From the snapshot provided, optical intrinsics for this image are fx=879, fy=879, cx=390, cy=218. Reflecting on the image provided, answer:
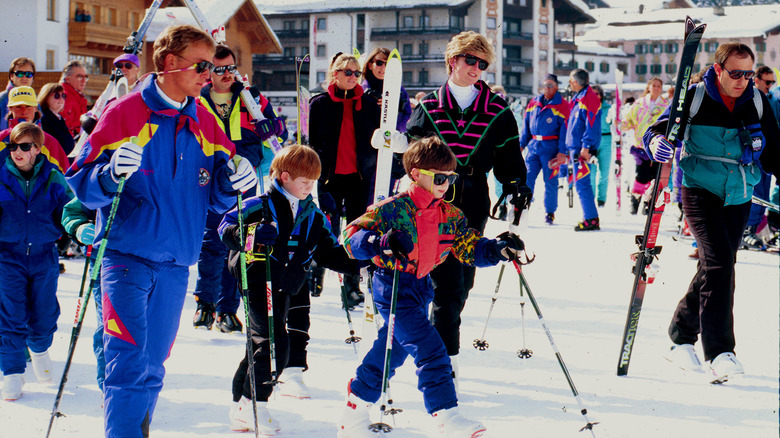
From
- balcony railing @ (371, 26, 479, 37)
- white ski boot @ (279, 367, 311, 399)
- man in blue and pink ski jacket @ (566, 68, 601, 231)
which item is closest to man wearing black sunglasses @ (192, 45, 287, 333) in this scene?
white ski boot @ (279, 367, 311, 399)

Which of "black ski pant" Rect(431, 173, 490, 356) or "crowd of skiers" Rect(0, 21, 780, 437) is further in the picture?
"black ski pant" Rect(431, 173, 490, 356)

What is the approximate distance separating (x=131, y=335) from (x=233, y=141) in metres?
3.35

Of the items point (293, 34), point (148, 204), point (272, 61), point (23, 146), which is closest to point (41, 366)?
point (23, 146)

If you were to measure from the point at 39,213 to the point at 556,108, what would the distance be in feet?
29.1

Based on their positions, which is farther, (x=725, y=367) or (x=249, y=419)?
(x=725, y=367)

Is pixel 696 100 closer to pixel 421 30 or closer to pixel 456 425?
pixel 456 425

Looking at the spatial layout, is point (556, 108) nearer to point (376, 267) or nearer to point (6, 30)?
point (376, 267)

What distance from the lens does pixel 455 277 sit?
4.67m

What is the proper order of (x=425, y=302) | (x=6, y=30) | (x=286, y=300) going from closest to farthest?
(x=425, y=302)
(x=286, y=300)
(x=6, y=30)

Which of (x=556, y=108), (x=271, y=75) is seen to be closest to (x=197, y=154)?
(x=556, y=108)

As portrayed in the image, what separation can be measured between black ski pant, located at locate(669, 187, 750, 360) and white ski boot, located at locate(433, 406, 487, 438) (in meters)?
2.11

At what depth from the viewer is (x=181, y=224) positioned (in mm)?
3420

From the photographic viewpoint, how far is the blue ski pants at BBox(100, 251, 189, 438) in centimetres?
327

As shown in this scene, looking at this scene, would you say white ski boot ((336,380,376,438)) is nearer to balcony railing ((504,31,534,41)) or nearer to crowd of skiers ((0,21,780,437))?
crowd of skiers ((0,21,780,437))
